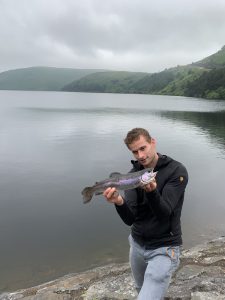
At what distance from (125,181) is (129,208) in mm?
698

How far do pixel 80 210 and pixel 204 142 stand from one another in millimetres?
31963

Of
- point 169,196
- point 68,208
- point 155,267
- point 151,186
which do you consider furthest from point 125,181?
point 68,208

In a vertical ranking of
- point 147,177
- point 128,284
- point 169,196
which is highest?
point 147,177

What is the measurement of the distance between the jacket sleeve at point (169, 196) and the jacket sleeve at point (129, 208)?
56cm

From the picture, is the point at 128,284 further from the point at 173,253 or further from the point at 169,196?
the point at 169,196

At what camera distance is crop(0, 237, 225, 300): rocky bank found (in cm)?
931

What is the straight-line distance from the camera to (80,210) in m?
21.3

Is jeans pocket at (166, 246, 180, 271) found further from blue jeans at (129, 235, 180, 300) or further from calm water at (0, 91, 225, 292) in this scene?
calm water at (0, 91, 225, 292)

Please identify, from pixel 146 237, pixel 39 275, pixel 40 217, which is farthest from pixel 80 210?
pixel 146 237

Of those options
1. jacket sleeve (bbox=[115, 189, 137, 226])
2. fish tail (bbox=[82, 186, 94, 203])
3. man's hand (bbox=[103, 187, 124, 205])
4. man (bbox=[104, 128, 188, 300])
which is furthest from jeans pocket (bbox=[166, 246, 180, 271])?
fish tail (bbox=[82, 186, 94, 203])

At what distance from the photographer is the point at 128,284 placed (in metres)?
10.5

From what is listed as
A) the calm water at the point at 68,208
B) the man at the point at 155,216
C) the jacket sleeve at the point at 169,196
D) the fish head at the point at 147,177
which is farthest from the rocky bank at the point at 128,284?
the fish head at the point at 147,177

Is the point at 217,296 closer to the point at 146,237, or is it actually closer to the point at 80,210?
the point at 146,237

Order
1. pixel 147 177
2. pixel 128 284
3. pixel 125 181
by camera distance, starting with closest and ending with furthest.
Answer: pixel 147 177 < pixel 125 181 < pixel 128 284
